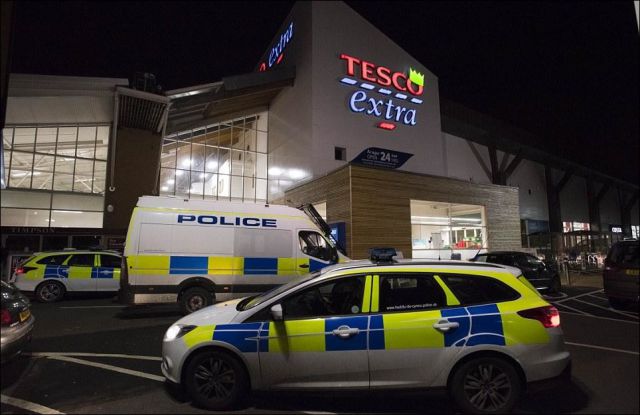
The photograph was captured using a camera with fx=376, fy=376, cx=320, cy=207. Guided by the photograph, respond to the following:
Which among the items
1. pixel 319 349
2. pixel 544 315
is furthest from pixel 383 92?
pixel 319 349

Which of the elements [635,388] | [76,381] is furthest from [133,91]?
[635,388]

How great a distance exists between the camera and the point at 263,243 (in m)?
8.93

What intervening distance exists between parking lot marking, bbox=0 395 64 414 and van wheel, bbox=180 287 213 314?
420 centimetres

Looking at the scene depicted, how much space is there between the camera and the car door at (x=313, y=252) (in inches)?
362

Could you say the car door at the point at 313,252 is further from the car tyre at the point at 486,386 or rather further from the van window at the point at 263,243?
the car tyre at the point at 486,386

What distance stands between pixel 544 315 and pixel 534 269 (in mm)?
8832

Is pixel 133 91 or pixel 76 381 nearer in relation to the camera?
pixel 76 381

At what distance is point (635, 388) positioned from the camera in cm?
337

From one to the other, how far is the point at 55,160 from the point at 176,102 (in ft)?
19.5

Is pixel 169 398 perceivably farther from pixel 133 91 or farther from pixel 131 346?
pixel 133 91

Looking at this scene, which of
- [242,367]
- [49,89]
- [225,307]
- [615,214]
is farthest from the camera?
[615,214]

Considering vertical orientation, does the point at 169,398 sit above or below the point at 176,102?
below

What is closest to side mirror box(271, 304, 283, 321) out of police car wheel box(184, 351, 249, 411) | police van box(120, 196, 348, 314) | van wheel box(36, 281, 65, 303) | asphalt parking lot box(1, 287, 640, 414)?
police car wheel box(184, 351, 249, 411)

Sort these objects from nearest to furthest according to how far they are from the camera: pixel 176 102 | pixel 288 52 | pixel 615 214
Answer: pixel 176 102 → pixel 288 52 → pixel 615 214
